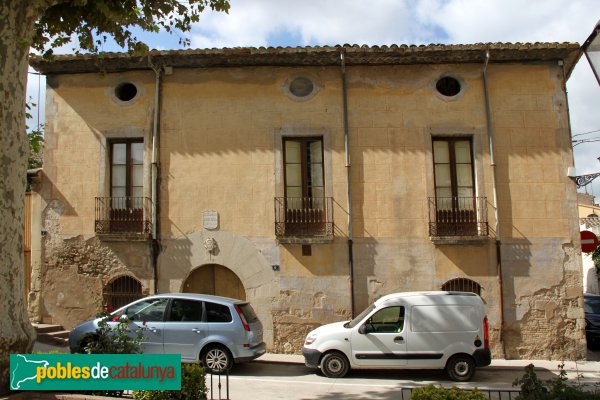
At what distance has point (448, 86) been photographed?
524 inches

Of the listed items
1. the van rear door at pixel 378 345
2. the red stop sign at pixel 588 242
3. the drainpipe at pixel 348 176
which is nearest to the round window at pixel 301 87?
the drainpipe at pixel 348 176

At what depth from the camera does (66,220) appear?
1302 centimetres

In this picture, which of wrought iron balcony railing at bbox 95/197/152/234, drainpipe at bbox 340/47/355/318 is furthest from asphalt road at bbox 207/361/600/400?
wrought iron balcony railing at bbox 95/197/152/234

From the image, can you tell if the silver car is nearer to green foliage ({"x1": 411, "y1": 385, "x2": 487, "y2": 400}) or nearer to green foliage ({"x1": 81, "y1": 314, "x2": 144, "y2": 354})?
green foliage ({"x1": 81, "y1": 314, "x2": 144, "y2": 354})

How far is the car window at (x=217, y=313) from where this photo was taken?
10141mm

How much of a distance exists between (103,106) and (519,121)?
32.3ft

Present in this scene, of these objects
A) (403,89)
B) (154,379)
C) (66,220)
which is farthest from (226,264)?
(154,379)

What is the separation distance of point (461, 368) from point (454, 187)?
452 cm

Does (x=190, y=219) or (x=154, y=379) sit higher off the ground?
(x=190, y=219)

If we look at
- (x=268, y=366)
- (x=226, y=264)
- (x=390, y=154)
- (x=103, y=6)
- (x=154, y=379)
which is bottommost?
(x=268, y=366)

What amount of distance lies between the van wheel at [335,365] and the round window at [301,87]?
20.2 feet

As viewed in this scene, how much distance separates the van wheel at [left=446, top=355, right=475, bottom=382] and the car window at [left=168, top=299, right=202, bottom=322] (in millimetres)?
4665

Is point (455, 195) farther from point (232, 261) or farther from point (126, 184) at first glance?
point (126, 184)

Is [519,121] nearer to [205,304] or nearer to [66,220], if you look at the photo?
[205,304]
